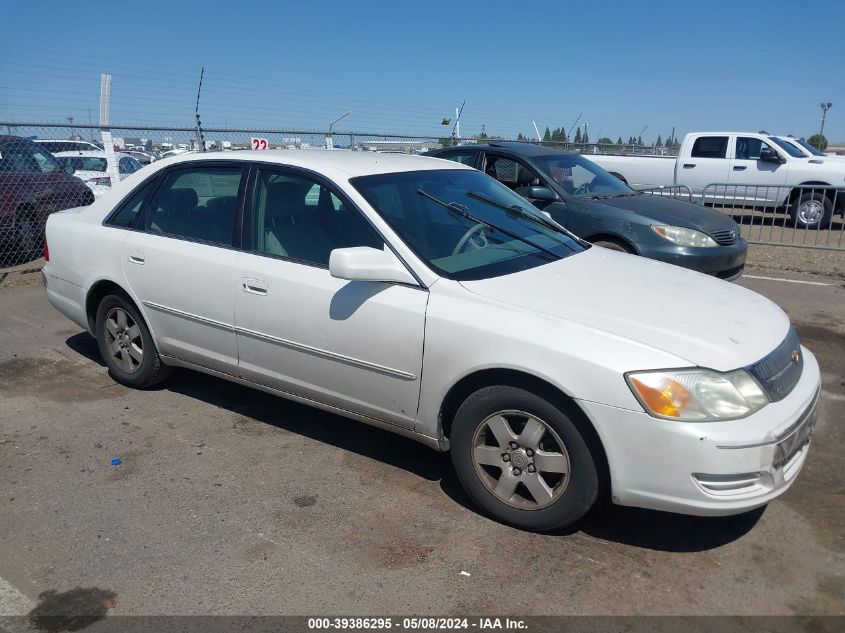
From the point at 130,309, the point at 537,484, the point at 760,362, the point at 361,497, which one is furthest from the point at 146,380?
the point at 760,362

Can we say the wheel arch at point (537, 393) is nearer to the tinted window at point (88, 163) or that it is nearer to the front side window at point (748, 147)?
the tinted window at point (88, 163)

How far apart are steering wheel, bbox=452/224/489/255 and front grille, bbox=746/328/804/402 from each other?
1.52 metres

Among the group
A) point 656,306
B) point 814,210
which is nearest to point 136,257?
point 656,306

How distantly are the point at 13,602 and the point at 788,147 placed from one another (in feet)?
49.0

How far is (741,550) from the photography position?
10.5ft

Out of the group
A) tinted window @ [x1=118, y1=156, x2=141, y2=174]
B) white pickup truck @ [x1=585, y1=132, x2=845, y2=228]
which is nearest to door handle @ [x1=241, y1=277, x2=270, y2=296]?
tinted window @ [x1=118, y1=156, x2=141, y2=174]

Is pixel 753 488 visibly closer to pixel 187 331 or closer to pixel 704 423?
pixel 704 423

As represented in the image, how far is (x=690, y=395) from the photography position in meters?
2.86

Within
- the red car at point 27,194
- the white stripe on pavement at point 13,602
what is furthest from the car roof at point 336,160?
the red car at point 27,194

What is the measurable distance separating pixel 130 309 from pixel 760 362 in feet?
12.4

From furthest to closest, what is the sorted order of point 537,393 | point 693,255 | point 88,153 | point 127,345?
point 88,153
point 693,255
point 127,345
point 537,393

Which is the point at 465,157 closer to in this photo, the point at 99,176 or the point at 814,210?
the point at 99,176

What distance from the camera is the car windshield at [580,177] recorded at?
7363 mm

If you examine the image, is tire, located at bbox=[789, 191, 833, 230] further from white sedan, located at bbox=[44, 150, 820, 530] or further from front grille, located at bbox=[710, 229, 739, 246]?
white sedan, located at bbox=[44, 150, 820, 530]
